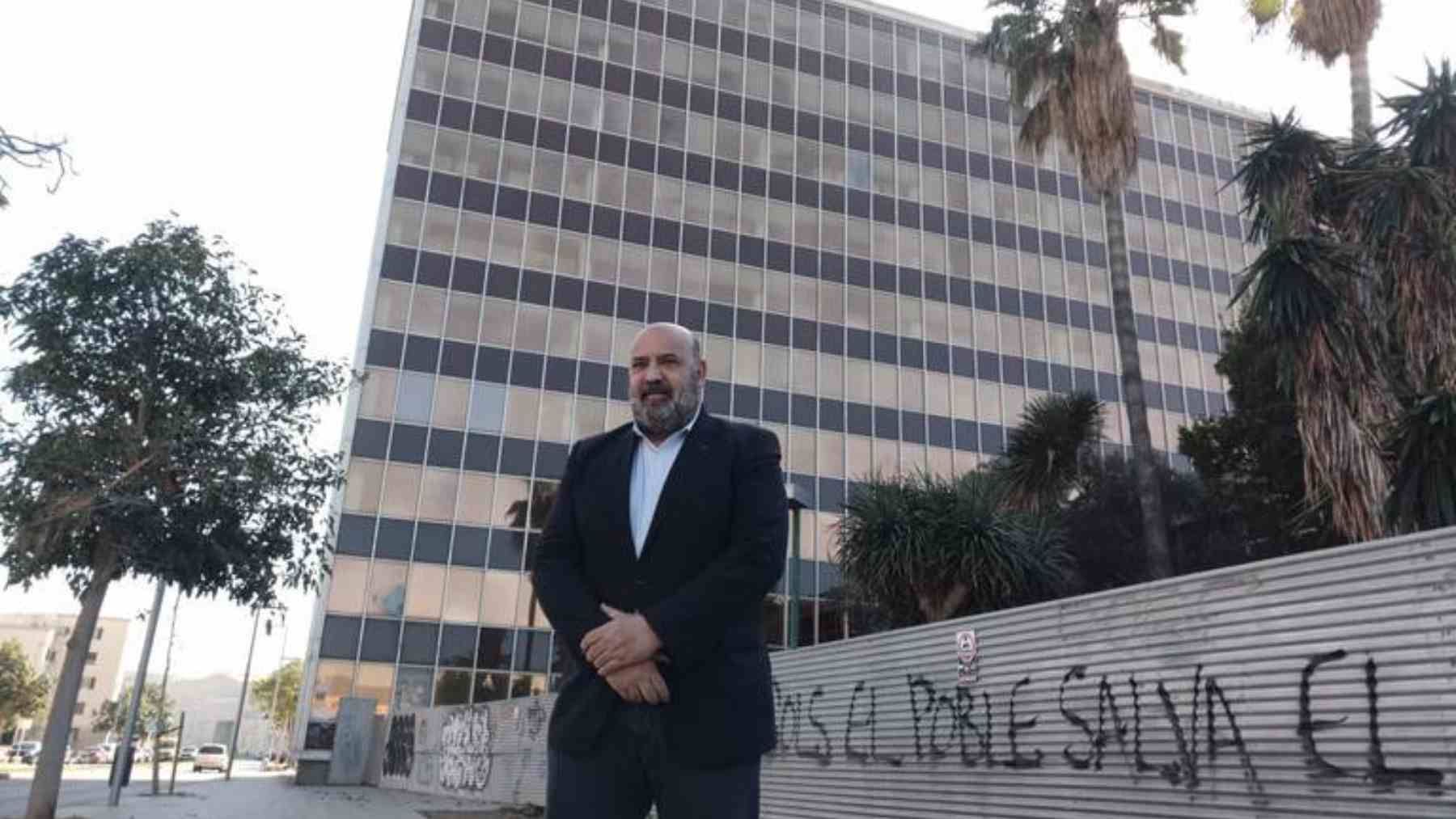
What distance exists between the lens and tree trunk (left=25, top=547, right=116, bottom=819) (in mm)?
10969

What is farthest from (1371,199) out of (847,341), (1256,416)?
(847,341)

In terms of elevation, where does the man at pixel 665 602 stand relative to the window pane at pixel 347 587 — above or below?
below

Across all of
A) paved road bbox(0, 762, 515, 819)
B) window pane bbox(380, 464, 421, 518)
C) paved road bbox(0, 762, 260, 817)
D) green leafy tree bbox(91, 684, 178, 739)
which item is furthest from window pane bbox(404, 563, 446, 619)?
green leafy tree bbox(91, 684, 178, 739)

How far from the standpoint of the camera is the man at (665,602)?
1.92m

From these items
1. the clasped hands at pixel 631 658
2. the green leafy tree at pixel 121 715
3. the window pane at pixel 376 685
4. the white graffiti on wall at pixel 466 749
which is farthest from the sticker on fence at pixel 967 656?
the green leafy tree at pixel 121 715

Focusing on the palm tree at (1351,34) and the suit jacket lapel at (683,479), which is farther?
the palm tree at (1351,34)

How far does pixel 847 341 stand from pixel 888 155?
8.89 m

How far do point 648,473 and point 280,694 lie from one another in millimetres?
95884

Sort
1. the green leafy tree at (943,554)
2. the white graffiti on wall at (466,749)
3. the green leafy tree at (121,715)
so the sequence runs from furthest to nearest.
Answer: the green leafy tree at (121,715)
the white graffiti on wall at (466,749)
the green leafy tree at (943,554)

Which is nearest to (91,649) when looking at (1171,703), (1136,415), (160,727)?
(160,727)

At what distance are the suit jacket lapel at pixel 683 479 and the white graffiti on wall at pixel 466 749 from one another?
19.3 metres

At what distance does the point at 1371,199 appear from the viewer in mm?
10789

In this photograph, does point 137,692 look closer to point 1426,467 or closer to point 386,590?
point 386,590

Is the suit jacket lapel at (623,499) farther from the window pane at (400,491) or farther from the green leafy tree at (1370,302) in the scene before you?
the window pane at (400,491)
